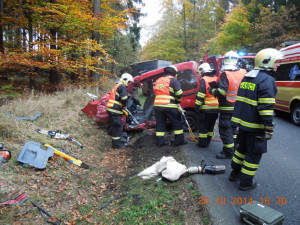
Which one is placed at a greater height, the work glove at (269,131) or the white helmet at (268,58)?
the white helmet at (268,58)

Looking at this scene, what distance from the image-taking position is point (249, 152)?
10.4ft

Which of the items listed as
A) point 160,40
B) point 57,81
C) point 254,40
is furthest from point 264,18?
point 57,81

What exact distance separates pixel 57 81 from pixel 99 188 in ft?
28.7

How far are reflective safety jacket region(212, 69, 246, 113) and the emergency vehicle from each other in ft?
12.3

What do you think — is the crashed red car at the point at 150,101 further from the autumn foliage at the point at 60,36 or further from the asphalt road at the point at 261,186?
the autumn foliage at the point at 60,36

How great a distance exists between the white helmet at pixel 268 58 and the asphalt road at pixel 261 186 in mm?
1916

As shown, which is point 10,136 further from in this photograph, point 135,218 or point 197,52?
point 197,52

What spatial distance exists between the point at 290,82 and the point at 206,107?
4.22 metres

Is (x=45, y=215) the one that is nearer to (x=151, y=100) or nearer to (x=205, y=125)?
(x=205, y=125)

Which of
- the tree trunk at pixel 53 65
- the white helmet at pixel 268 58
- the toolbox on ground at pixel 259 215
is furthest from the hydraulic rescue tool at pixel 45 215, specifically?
the tree trunk at pixel 53 65

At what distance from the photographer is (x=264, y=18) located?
13727mm

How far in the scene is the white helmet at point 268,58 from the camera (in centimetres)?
300

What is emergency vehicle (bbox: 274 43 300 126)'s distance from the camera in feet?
22.2

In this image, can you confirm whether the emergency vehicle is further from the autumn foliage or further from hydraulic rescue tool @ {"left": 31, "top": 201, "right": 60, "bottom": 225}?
hydraulic rescue tool @ {"left": 31, "top": 201, "right": 60, "bottom": 225}
